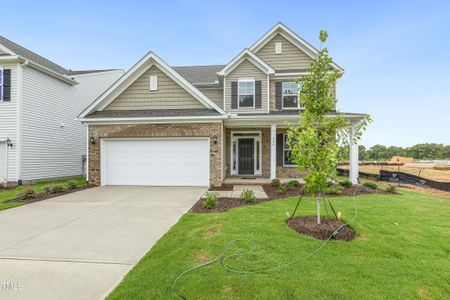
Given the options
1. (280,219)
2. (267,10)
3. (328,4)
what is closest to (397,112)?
(328,4)

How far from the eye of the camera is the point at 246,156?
49.5ft

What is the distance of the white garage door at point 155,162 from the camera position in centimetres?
1182

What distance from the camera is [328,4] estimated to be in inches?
550

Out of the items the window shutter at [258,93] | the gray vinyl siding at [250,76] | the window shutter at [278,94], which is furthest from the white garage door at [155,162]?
the window shutter at [278,94]

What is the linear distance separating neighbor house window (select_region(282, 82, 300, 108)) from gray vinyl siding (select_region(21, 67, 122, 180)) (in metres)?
12.1

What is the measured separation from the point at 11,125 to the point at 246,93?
12.2m

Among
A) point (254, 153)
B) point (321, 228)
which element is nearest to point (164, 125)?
point (254, 153)

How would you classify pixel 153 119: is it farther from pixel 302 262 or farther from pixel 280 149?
pixel 302 262

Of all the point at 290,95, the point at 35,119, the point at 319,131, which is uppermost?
the point at 290,95

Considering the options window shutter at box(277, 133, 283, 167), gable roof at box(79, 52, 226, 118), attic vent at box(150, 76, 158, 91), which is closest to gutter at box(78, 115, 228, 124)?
gable roof at box(79, 52, 226, 118)

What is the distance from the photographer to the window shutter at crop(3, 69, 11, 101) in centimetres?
1266

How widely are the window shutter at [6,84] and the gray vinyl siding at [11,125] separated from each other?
157 mm

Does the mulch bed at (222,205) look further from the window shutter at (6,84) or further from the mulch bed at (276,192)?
the window shutter at (6,84)

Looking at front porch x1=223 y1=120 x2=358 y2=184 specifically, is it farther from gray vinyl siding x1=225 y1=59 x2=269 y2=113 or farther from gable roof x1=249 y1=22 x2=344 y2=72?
gable roof x1=249 y1=22 x2=344 y2=72
